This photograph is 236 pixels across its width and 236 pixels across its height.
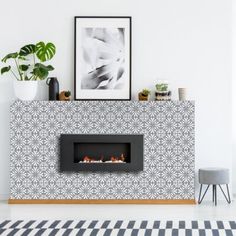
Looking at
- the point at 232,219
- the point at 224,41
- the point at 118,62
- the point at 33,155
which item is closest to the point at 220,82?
the point at 224,41

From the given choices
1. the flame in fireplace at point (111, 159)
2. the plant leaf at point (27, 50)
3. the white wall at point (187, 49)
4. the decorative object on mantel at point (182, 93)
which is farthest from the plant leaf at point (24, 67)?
the decorative object on mantel at point (182, 93)

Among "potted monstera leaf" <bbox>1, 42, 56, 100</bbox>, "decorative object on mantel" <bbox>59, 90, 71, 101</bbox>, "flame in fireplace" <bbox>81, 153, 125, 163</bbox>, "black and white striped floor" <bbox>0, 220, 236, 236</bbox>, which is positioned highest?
"potted monstera leaf" <bbox>1, 42, 56, 100</bbox>

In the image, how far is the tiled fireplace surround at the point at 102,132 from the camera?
22.8 feet

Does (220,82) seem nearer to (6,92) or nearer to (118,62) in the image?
(118,62)

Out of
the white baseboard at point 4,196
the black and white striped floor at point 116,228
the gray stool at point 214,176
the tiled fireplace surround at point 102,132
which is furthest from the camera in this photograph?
the white baseboard at point 4,196

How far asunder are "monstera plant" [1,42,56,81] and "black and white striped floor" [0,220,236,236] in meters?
1.81

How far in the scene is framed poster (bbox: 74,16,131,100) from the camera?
708 centimetres

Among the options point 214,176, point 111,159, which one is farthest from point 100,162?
point 214,176

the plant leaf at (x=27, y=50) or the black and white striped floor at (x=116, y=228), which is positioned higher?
the plant leaf at (x=27, y=50)

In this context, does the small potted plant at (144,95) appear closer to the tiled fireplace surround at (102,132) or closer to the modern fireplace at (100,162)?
the tiled fireplace surround at (102,132)

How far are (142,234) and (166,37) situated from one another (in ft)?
8.86

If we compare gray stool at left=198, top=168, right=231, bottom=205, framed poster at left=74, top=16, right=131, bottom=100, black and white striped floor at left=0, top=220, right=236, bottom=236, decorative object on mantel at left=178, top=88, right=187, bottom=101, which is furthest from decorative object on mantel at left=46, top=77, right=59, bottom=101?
gray stool at left=198, top=168, right=231, bottom=205

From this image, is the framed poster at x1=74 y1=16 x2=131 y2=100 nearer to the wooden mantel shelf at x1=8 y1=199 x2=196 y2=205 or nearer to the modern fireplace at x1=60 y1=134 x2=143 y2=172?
the modern fireplace at x1=60 y1=134 x2=143 y2=172

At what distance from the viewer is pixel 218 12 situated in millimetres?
7113
